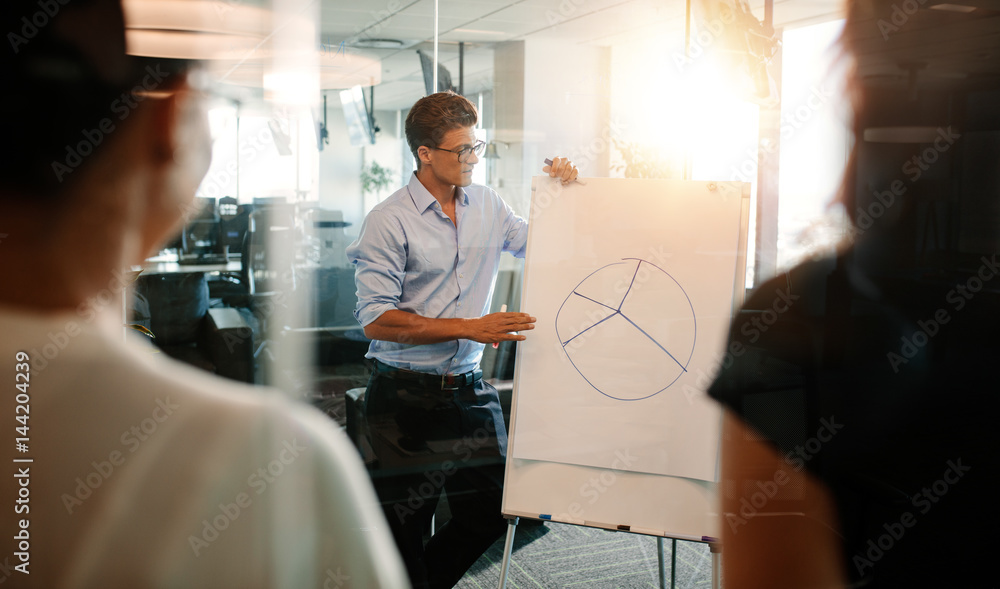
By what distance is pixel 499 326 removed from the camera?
1851 millimetres

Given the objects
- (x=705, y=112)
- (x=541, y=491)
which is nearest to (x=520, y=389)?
(x=541, y=491)

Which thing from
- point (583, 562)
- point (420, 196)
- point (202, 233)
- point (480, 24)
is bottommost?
point (583, 562)

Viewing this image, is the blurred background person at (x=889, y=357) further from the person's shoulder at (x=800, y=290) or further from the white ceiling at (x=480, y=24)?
the white ceiling at (x=480, y=24)

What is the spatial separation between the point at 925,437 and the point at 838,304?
0.43 meters

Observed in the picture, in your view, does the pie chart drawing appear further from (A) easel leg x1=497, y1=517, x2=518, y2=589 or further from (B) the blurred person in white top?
(B) the blurred person in white top

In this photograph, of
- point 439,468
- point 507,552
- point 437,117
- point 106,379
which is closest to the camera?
point 106,379

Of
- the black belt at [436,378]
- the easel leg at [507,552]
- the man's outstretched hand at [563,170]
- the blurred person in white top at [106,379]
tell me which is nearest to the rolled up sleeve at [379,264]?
the black belt at [436,378]

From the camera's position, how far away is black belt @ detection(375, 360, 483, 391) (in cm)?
211

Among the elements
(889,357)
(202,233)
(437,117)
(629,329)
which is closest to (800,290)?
(629,329)

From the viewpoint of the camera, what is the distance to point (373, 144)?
10.0ft

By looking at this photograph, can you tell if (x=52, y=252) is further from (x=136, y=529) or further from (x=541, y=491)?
(x=541, y=491)

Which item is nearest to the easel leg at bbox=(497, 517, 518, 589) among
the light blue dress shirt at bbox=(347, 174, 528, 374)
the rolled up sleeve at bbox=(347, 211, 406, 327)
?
the light blue dress shirt at bbox=(347, 174, 528, 374)

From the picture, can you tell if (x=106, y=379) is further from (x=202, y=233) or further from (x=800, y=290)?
(x=800, y=290)

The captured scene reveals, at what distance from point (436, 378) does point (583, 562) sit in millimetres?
1052
